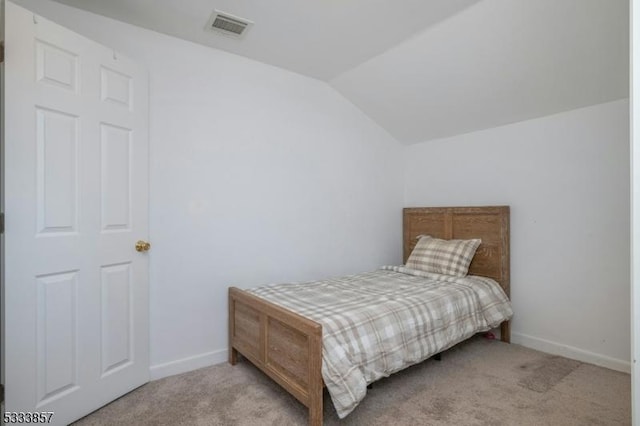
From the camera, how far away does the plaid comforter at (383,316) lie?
1.69 meters

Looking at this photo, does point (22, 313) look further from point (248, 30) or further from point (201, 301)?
point (248, 30)

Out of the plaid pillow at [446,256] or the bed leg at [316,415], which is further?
the plaid pillow at [446,256]

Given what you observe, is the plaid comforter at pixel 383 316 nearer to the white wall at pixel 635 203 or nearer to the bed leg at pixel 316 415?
the bed leg at pixel 316 415

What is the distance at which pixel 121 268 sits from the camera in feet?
6.74

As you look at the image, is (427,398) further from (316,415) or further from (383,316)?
(316,415)

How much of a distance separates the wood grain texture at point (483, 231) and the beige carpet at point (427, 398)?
0.74 meters

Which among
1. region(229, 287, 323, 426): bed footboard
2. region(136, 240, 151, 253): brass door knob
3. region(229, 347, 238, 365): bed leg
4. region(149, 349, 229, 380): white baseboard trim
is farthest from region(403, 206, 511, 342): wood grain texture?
region(136, 240, 151, 253): brass door knob

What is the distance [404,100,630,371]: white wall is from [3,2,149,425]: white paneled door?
2951 millimetres

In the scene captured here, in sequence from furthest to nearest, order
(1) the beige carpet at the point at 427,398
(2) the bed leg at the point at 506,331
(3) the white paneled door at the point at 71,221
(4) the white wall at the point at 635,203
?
(2) the bed leg at the point at 506,331 → (1) the beige carpet at the point at 427,398 → (3) the white paneled door at the point at 71,221 → (4) the white wall at the point at 635,203

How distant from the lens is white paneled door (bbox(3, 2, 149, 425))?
1602 millimetres

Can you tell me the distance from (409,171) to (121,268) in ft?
9.91

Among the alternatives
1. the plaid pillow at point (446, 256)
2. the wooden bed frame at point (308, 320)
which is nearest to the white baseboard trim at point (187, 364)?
the wooden bed frame at point (308, 320)

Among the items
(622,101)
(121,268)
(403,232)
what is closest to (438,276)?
(403,232)

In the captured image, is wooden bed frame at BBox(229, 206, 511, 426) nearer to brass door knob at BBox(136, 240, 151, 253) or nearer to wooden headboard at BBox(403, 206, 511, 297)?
wooden headboard at BBox(403, 206, 511, 297)
